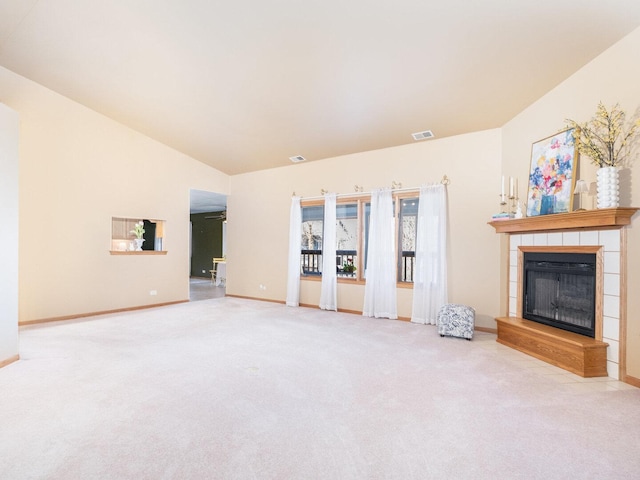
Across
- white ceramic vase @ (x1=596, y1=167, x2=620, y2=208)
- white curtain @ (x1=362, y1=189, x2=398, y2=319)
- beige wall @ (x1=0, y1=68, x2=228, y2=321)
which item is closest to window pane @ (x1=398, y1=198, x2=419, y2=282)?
white curtain @ (x1=362, y1=189, x2=398, y2=319)

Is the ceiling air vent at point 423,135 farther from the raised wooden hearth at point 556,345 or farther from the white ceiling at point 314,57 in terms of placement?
the raised wooden hearth at point 556,345

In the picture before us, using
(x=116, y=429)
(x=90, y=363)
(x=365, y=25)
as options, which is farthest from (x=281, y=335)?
(x=365, y=25)

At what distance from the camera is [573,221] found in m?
3.25

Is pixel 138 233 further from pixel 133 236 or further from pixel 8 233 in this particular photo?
pixel 8 233

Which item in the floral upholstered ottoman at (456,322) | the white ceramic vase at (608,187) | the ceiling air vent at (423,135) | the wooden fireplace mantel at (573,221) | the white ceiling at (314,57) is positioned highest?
the white ceiling at (314,57)

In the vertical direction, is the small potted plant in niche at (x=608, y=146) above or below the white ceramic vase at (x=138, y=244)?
above

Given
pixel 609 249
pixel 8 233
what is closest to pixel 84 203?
pixel 8 233

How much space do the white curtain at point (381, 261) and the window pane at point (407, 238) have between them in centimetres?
19

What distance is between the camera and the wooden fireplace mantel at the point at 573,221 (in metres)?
2.87

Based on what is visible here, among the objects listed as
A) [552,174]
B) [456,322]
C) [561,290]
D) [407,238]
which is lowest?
[456,322]

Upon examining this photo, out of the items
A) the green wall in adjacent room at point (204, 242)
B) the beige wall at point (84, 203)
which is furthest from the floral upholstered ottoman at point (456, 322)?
the green wall in adjacent room at point (204, 242)

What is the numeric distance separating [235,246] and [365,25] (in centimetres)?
559

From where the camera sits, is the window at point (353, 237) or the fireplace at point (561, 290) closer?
the fireplace at point (561, 290)

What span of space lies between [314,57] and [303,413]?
10.9 ft
